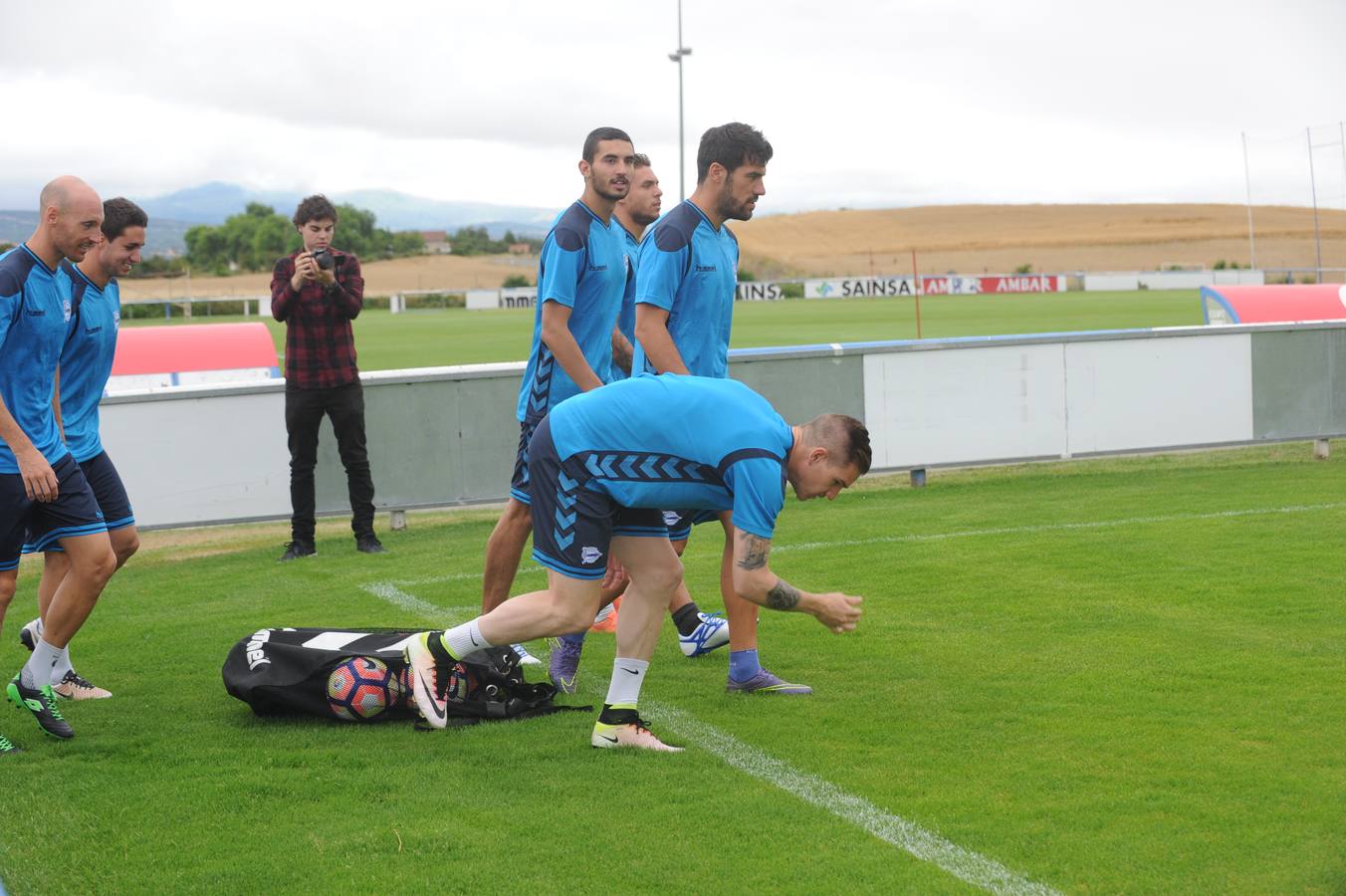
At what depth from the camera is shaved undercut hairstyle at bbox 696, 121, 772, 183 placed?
19.0 feet

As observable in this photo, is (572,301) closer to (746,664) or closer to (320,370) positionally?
(746,664)

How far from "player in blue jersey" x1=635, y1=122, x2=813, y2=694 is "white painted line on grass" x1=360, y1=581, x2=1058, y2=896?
50 centimetres

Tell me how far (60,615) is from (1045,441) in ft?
29.3

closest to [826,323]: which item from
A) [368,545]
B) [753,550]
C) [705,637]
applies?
[368,545]

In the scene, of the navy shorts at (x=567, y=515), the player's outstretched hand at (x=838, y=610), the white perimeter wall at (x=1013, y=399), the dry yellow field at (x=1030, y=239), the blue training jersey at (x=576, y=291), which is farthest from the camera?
the dry yellow field at (x=1030, y=239)

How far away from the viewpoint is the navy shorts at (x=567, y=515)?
4.89m

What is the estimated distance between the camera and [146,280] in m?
80.4

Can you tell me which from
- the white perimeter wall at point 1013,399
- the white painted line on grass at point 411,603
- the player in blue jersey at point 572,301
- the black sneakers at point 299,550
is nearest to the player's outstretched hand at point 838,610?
the player in blue jersey at point 572,301

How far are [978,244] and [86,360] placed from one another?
125474 millimetres

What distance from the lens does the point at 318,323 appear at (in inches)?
380

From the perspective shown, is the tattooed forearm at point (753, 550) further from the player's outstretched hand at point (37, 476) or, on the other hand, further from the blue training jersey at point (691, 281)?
the player's outstretched hand at point (37, 476)

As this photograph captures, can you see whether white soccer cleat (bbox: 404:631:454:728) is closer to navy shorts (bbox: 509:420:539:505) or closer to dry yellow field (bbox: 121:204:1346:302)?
navy shorts (bbox: 509:420:539:505)

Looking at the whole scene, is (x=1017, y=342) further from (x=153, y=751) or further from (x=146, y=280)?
(x=146, y=280)

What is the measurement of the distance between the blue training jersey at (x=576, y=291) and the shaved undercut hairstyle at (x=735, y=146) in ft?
2.27
